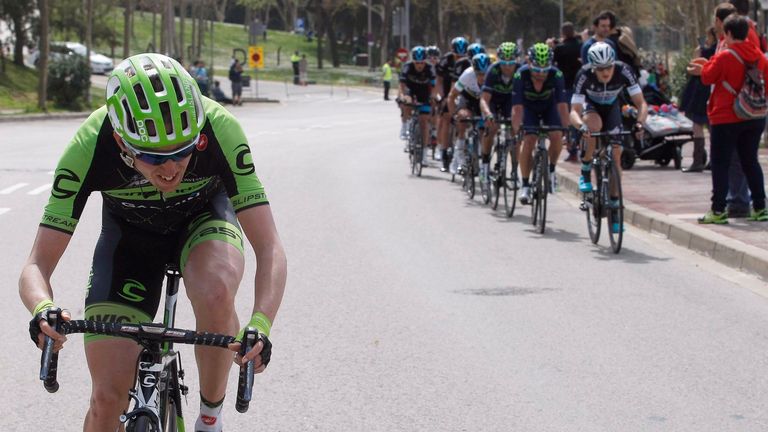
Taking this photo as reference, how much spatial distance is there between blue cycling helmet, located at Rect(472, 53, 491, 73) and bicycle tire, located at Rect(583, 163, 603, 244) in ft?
16.8

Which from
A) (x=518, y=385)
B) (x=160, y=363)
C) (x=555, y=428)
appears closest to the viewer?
(x=160, y=363)

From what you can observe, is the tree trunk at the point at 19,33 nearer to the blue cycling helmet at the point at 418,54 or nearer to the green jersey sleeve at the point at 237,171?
the blue cycling helmet at the point at 418,54

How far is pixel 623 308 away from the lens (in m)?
9.61

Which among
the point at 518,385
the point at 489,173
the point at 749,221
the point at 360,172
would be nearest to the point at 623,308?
the point at 518,385

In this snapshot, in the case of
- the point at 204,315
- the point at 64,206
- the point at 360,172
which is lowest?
the point at 360,172

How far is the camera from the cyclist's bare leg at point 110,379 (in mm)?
4391

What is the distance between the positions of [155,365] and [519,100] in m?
11.3

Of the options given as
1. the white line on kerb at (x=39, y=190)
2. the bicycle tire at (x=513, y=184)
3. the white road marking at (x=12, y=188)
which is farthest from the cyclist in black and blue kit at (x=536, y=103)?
the white road marking at (x=12, y=188)

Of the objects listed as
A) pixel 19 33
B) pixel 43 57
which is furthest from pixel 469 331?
pixel 19 33

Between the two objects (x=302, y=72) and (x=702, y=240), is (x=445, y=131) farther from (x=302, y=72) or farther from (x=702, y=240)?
(x=302, y=72)

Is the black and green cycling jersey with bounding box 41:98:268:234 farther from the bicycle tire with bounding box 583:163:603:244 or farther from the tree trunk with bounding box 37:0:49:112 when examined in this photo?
the tree trunk with bounding box 37:0:49:112

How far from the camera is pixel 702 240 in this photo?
12469mm

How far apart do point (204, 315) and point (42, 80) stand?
38987 millimetres

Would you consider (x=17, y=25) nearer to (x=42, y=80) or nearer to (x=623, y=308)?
(x=42, y=80)
